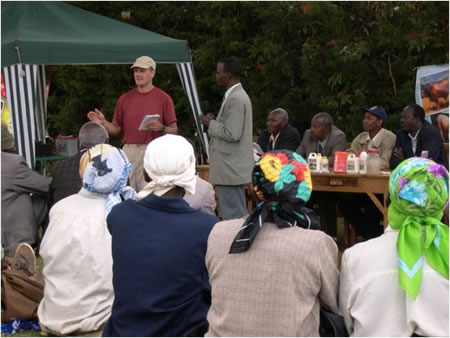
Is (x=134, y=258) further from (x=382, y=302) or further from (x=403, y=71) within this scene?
(x=403, y=71)

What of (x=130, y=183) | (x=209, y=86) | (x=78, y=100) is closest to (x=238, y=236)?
(x=130, y=183)

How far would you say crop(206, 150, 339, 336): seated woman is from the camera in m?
3.21

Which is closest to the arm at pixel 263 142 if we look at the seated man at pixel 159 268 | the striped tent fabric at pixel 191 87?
the striped tent fabric at pixel 191 87

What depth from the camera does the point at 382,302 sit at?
3.27m

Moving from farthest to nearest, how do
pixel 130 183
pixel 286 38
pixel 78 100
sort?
pixel 78 100, pixel 286 38, pixel 130 183

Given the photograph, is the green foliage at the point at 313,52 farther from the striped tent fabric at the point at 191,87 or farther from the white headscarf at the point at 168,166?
the white headscarf at the point at 168,166

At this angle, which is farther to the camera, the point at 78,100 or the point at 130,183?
the point at 78,100

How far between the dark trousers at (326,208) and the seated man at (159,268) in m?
4.85

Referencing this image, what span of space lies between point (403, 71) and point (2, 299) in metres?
7.67

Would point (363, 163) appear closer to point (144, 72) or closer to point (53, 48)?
point (144, 72)

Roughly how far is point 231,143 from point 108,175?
304 centimetres

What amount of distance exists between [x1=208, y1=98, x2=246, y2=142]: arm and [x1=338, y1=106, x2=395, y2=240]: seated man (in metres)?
1.36

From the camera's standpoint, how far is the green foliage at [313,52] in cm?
1170

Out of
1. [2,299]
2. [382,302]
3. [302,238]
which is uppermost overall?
[302,238]
